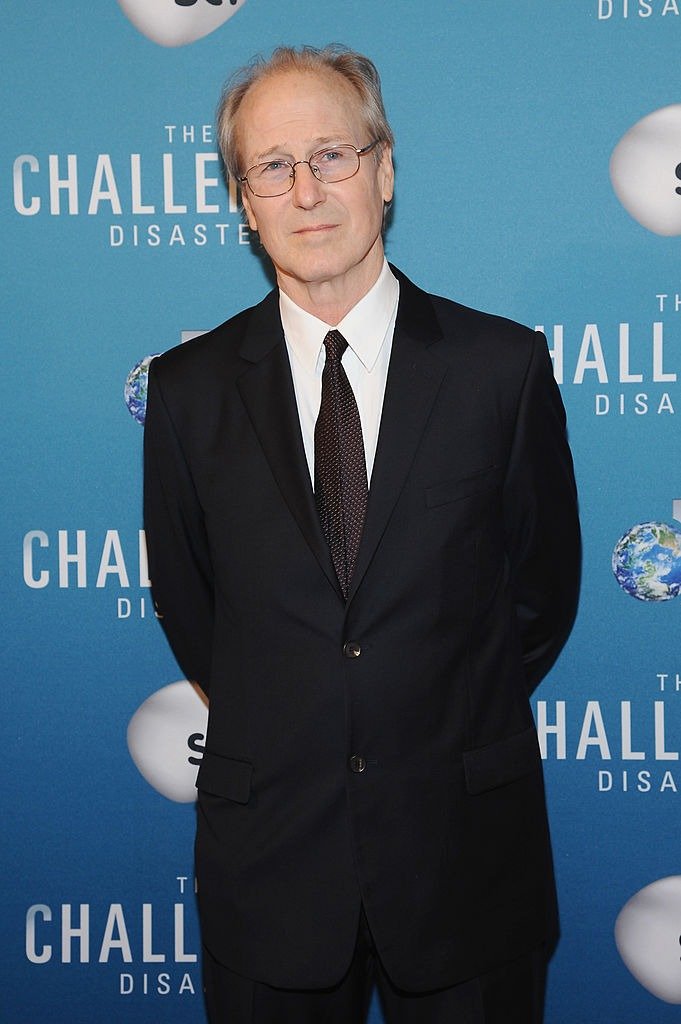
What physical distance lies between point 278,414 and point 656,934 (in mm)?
1322

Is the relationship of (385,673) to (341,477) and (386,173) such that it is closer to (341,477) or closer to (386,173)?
(341,477)

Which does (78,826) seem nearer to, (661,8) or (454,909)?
(454,909)

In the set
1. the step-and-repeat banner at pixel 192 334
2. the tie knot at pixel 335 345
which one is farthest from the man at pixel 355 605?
the step-and-repeat banner at pixel 192 334

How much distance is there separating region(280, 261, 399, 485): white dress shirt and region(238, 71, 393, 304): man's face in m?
0.05

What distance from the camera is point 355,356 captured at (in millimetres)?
1714

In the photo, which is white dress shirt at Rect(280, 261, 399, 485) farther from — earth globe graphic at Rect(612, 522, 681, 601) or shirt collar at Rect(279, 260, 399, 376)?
earth globe graphic at Rect(612, 522, 681, 601)

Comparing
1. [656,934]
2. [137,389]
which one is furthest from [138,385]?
[656,934]

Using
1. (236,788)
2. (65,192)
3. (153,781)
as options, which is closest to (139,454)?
(65,192)

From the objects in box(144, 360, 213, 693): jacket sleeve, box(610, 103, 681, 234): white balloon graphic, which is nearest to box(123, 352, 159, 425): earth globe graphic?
box(144, 360, 213, 693): jacket sleeve

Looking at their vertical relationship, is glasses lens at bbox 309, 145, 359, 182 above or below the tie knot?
above

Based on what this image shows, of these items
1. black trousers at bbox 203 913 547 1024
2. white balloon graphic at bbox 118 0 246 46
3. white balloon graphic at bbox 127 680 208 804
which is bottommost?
black trousers at bbox 203 913 547 1024

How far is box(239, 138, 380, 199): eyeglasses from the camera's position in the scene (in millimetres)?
1668

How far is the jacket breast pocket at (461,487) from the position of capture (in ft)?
5.34

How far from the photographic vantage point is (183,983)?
2357mm
